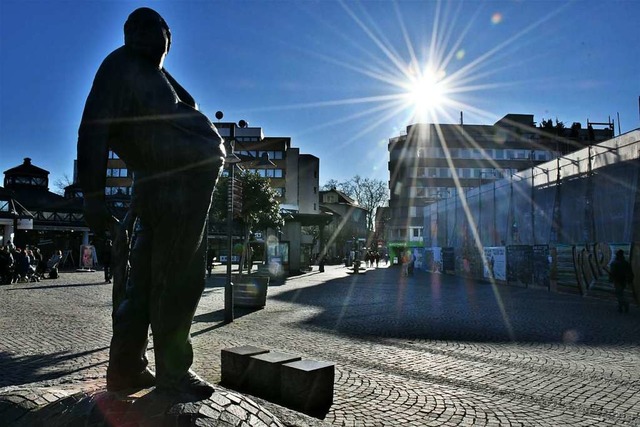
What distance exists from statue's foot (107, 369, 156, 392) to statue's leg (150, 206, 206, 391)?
7.5 inches

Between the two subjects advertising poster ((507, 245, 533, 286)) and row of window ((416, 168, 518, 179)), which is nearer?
advertising poster ((507, 245, 533, 286))

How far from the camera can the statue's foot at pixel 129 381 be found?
10.3ft

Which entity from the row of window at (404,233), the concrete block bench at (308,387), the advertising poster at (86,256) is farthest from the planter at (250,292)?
the row of window at (404,233)

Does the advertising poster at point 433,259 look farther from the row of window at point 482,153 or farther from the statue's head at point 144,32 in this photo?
the row of window at point 482,153

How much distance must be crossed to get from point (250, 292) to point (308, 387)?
8.55 meters

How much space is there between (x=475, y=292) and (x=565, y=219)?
5290 millimetres

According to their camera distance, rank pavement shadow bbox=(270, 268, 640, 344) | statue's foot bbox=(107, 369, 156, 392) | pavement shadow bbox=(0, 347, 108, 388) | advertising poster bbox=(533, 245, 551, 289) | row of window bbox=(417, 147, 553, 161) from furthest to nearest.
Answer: row of window bbox=(417, 147, 553, 161)
advertising poster bbox=(533, 245, 551, 289)
pavement shadow bbox=(270, 268, 640, 344)
pavement shadow bbox=(0, 347, 108, 388)
statue's foot bbox=(107, 369, 156, 392)

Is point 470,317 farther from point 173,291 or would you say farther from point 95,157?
point 95,157

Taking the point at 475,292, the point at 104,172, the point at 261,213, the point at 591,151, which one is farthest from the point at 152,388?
the point at 261,213

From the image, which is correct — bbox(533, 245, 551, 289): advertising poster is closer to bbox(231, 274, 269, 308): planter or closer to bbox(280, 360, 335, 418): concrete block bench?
bbox(231, 274, 269, 308): planter

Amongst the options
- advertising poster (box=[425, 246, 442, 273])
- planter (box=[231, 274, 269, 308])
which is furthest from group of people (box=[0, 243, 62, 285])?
advertising poster (box=[425, 246, 442, 273])

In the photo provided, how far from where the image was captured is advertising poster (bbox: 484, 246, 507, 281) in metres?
24.9

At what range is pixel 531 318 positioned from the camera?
12320mm

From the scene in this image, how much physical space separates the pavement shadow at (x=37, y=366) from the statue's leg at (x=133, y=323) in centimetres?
316
